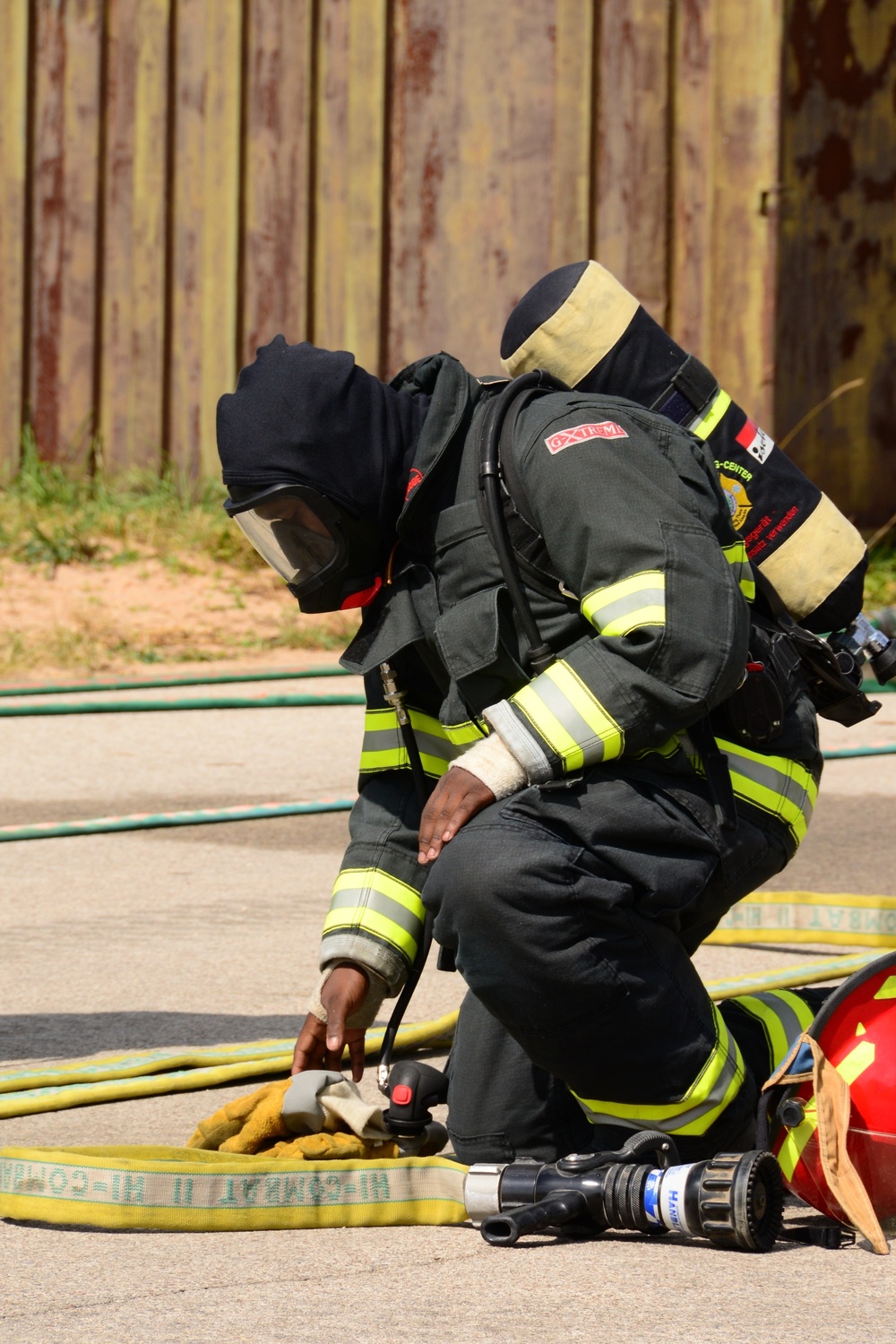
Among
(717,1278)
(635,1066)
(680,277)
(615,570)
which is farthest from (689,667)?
(680,277)

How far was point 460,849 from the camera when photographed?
8.07 ft

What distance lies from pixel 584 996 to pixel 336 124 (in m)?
7.38

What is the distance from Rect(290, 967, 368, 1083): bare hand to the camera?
2777 millimetres

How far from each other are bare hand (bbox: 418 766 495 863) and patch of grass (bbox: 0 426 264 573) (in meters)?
6.28

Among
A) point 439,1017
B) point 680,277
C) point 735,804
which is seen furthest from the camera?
point 680,277

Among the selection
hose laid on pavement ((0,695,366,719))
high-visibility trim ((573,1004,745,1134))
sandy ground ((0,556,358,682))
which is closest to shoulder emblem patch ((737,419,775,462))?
high-visibility trim ((573,1004,745,1134))

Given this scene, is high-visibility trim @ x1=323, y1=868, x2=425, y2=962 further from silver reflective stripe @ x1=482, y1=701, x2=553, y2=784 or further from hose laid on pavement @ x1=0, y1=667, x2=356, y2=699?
hose laid on pavement @ x1=0, y1=667, x2=356, y2=699

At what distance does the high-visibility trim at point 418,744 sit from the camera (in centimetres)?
295

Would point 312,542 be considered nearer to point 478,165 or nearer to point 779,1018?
point 779,1018

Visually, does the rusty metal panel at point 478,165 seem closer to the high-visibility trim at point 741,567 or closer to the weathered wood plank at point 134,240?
the weathered wood plank at point 134,240

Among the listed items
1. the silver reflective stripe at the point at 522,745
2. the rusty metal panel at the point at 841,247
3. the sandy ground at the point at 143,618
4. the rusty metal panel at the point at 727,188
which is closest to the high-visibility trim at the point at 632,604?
the silver reflective stripe at the point at 522,745

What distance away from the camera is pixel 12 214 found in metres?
9.53

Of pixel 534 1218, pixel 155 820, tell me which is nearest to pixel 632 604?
pixel 534 1218

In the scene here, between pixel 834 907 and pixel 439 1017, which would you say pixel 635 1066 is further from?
pixel 834 907
